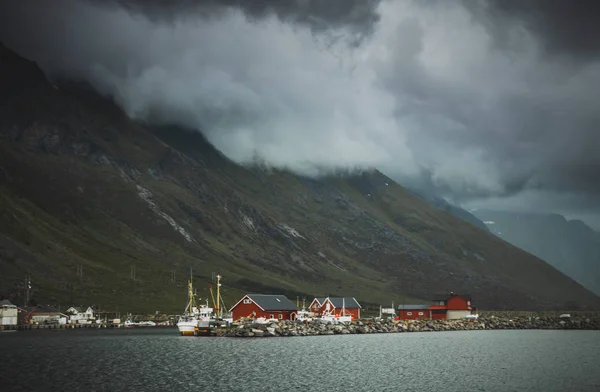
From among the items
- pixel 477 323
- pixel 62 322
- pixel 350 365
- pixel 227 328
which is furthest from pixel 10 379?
pixel 477 323

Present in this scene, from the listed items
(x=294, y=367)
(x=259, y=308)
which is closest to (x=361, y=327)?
(x=259, y=308)

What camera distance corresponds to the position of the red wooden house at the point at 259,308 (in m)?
171

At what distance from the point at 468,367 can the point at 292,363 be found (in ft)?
73.3

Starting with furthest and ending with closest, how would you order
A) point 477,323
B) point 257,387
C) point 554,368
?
point 477,323, point 554,368, point 257,387

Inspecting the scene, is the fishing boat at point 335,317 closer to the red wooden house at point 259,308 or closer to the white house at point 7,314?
the red wooden house at point 259,308

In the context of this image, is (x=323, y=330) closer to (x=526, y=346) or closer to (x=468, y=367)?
(x=526, y=346)

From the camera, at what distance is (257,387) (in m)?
60.5

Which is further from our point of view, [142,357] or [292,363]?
[142,357]

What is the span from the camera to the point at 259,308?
17050cm

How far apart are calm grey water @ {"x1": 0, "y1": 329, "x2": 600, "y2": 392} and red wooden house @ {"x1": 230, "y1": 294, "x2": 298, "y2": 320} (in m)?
56.6

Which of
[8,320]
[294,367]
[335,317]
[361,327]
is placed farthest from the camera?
[335,317]

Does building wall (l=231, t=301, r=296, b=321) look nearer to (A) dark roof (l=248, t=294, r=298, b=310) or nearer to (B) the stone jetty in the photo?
(A) dark roof (l=248, t=294, r=298, b=310)

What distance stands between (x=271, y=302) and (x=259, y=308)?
6.43m

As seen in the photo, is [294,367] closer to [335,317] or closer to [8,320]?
[335,317]
